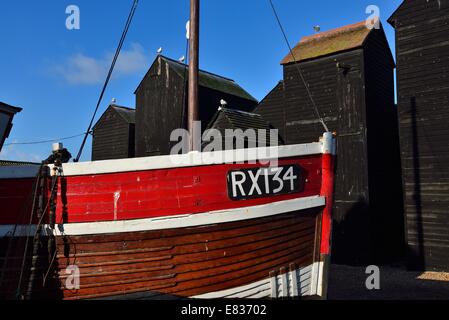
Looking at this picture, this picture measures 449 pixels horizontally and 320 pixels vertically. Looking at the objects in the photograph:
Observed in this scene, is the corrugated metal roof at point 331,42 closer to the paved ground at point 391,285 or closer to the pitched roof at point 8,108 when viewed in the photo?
the paved ground at point 391,285

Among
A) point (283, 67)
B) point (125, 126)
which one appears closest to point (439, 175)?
point (283, 67)

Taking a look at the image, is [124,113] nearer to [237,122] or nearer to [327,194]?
[237,122]

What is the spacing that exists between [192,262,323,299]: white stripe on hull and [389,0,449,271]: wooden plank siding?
6.77m

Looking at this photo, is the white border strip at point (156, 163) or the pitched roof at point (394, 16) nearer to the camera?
the white border strip at point (156, 163)

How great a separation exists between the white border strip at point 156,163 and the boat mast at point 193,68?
1.09 metres

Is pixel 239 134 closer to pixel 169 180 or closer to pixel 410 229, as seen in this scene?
pixel 410 229

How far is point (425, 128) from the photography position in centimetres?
1124

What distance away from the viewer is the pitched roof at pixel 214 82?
19.6 metres

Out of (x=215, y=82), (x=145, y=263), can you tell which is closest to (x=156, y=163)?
(x=145, y=263)

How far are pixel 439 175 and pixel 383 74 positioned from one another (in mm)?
5202

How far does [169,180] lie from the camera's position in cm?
507

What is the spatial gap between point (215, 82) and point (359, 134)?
35.3ft

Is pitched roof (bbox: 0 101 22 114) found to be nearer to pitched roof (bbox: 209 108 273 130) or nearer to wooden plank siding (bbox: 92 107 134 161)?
pitched roof (bbox: 209 108 273 130)

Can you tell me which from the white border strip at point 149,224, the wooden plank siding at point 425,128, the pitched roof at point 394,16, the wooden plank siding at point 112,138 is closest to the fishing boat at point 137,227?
the white border strip at point 149,224
